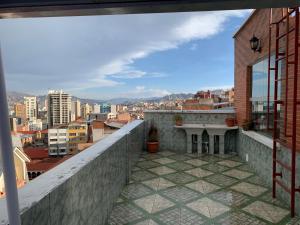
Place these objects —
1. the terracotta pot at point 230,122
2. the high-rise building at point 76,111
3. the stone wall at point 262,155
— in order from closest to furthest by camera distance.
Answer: the stone wall at point 262,155 < the terracotta pot at point 230,122 < the high-rise building at point 76,111

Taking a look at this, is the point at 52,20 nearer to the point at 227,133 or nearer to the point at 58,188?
the point at 58,188

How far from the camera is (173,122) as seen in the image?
6645 mm

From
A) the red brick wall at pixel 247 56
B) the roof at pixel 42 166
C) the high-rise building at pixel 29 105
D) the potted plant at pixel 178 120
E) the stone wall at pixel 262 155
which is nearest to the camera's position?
the roof at pixel 42 166

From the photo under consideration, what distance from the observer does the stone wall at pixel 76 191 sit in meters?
1.32

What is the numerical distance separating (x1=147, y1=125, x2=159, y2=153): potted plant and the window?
2469 mm

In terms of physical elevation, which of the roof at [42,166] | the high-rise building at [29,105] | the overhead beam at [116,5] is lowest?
the roof at [42,166]

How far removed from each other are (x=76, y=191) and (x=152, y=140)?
4.66 m

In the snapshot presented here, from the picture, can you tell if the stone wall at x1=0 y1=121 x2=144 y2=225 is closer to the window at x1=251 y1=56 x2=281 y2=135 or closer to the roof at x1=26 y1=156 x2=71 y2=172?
the roof at x1=26 y1=156 x2=71 y2=172

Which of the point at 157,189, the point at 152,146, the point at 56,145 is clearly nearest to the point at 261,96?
the point at 157,189

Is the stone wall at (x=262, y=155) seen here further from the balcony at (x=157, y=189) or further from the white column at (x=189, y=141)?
the white column at (x=189, y=141)

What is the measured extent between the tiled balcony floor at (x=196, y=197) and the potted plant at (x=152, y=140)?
109cm

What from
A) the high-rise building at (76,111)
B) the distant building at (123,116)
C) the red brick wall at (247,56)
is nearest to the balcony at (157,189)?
the red brick wall at (247,56)

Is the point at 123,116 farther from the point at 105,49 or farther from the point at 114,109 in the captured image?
the point at 105,49

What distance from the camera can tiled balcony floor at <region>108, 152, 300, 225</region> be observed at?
2.93 metres
